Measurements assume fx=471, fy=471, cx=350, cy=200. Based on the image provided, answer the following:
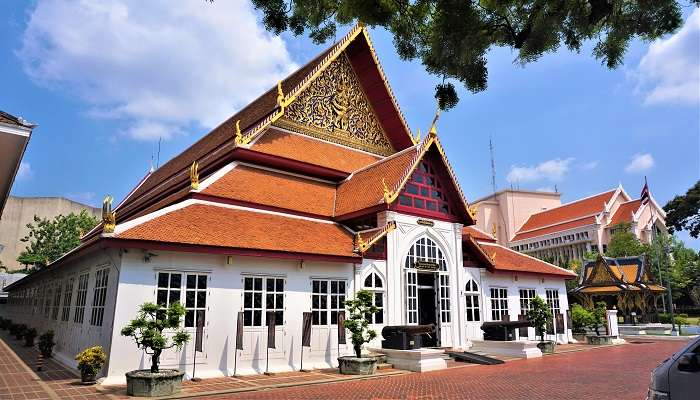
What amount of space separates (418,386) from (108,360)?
6.38 metres

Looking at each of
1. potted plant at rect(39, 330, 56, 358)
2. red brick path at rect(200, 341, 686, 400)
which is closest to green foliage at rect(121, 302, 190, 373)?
red brick path at rect(200, 341, 686, 400)

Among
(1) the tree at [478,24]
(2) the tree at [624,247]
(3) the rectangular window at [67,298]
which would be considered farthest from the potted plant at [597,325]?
(2) the tree at [624,247]

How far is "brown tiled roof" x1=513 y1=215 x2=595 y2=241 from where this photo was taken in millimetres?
63819

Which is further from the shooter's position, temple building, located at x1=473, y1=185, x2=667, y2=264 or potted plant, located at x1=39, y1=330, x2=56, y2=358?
temple building, located at x1=473, y1=185, x2=667, y2=264

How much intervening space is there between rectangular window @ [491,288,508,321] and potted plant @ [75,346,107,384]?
13.1m

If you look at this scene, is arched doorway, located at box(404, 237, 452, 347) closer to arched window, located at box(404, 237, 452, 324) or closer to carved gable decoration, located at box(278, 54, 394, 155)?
arched window, located at box(404, 237, 452, 324)

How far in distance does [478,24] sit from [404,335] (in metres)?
9.64

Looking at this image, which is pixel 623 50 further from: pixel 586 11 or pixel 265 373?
pixel 265 373

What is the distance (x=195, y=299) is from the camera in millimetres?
10906

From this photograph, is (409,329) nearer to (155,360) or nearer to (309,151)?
(155,360)

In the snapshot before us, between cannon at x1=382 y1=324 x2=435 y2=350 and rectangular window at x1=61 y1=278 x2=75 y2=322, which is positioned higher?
rectangular window at x1=61 y1=278 x2=75 y2=322

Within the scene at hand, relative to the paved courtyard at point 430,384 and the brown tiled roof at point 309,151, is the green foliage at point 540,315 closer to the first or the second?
the paved courtyard at point 430,384

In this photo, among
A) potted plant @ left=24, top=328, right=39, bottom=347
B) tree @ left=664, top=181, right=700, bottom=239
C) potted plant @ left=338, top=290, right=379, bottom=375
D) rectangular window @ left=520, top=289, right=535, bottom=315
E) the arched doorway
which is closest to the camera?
potted plant @ left=338, top=290, right=379, bottom=375

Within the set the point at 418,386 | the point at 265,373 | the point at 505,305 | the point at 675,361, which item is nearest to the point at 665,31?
the point at 675,361
